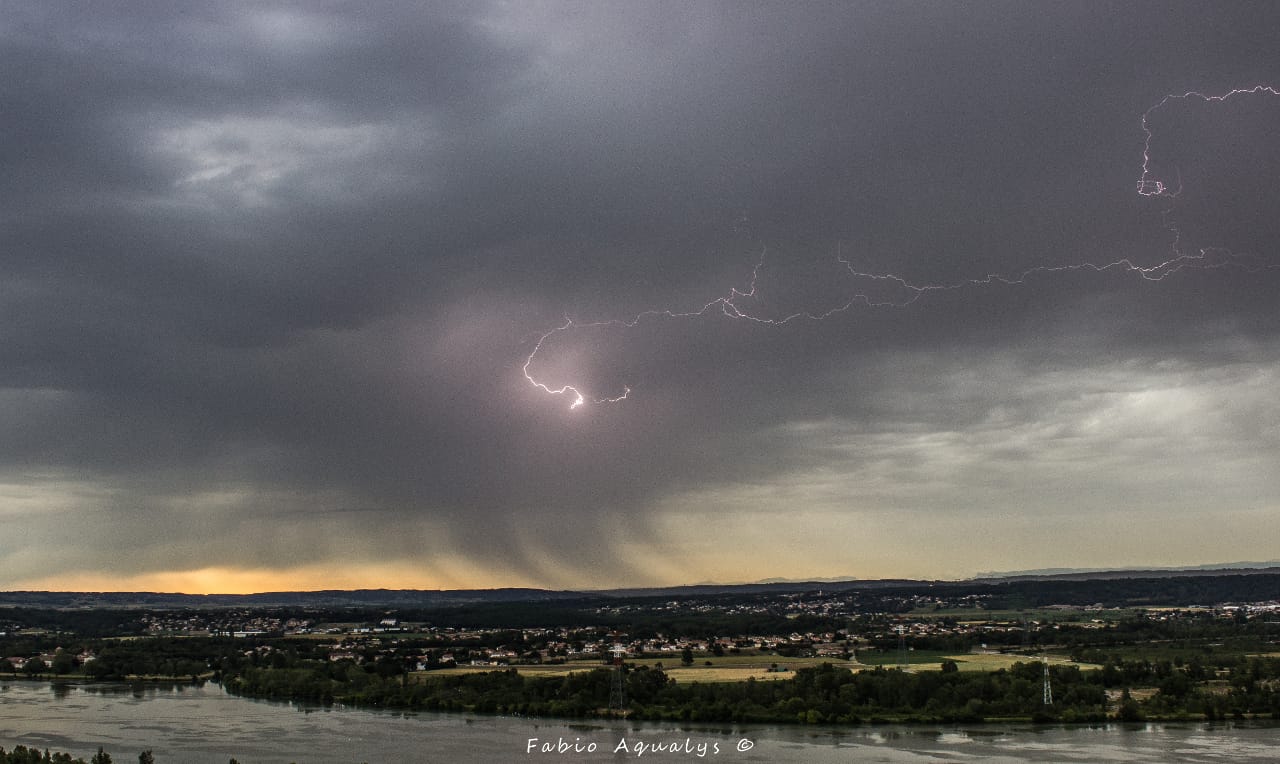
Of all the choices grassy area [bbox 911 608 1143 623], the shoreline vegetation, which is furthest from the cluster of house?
grassy area [bbox 911 608 1143 623]

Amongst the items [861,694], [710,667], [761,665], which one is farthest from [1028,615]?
[861,694]

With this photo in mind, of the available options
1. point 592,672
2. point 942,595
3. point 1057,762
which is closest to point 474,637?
point 592,672

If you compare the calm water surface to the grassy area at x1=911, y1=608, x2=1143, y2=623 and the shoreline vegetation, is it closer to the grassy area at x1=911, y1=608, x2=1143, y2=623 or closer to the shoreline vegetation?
the shoreline vegetation

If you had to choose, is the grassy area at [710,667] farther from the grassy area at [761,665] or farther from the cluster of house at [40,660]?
the cluster of house at [40,660]

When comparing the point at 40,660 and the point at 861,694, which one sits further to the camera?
the point at 40,660

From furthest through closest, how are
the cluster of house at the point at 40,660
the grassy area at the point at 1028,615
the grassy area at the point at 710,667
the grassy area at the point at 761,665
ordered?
the grassy area at the point at 1028,615
the cluster of house at the point at 40,660
the grassy area at the point at 761,665
the grassy area at the point at 710,667

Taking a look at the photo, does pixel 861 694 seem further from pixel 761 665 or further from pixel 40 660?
pixel 40 660

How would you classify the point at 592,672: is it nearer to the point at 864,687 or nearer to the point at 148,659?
the point at 864,687

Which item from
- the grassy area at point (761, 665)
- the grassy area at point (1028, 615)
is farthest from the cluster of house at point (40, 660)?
the grassy area at point (1028, 615)

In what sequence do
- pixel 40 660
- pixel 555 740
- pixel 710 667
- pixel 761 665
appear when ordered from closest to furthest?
pixel 555 740, pixel 710 667, pixel 761 665, pixel 40 660
